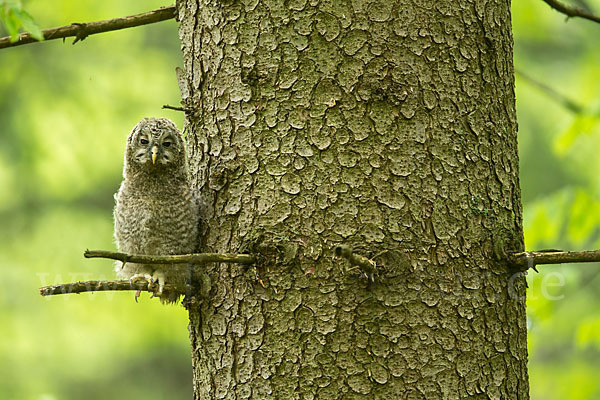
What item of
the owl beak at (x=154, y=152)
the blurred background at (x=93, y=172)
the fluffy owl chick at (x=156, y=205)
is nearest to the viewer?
the fluffy owl chick at (x=156, y=205)

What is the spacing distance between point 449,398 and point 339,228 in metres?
0.61

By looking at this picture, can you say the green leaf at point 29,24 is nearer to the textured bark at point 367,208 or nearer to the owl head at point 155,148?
the textured bark at point 367,208

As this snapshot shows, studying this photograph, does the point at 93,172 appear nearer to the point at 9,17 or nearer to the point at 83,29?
the point at 83,29

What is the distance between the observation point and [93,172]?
850cm

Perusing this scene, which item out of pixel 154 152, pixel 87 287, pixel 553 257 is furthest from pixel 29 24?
pixel 553 257

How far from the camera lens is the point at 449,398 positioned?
2107 mm

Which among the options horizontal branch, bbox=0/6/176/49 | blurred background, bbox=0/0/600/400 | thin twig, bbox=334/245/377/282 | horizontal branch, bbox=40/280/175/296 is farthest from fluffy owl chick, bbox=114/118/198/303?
blurred background, bbox=0/0/600/400

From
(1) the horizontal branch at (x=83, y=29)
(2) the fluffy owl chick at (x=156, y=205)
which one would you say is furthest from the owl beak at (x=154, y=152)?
(1) the horizontal branch at (x=83, y=29)

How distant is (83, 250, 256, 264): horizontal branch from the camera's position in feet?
5.67

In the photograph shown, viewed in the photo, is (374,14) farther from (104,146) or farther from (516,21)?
(104,146)

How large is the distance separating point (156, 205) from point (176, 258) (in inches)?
→ 40.1

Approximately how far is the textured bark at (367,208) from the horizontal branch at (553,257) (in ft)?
0.18

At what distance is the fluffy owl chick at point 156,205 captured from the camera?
2.65m

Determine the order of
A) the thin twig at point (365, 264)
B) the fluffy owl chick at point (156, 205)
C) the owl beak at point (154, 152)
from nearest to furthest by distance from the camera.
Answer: the thin twig at point (365, 264)
the fluffy owl chick at point (156, 205)
the owl beak at point (154, 152)
